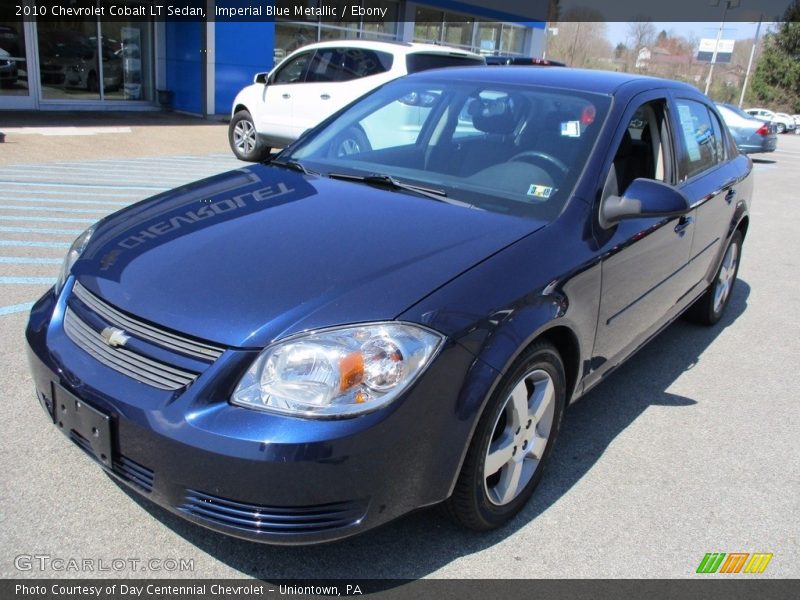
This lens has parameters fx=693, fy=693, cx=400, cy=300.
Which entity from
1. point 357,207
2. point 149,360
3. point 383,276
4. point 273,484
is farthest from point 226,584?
point 357,207

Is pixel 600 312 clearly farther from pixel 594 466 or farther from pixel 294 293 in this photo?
pixel 294 293

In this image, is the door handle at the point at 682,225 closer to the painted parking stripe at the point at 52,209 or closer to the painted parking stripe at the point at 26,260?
the painted parking stripe at the point at 26,260

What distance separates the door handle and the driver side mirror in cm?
73

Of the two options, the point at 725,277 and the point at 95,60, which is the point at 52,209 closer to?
the point at 725,277

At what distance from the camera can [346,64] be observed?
9844 mm

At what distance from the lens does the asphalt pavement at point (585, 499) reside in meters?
2.41

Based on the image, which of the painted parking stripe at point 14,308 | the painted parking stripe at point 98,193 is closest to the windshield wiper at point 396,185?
the painted parking stripe at point 14,308

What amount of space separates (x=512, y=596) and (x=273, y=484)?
0.95 metres

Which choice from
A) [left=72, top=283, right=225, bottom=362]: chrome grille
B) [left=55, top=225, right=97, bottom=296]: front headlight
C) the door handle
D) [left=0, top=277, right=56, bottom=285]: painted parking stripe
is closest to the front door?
the door handle

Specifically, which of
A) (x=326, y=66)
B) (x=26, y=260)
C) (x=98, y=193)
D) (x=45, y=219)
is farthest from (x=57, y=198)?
(x=326, y=66)

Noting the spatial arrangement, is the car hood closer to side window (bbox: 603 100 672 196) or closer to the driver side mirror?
the driver side mirror

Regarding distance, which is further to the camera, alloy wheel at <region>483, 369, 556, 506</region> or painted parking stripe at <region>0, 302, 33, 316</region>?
painted parking stripe at <region>0, 302, 33, 316</region>

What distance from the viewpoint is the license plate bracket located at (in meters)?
2.17

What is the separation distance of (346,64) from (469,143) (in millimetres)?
7064
